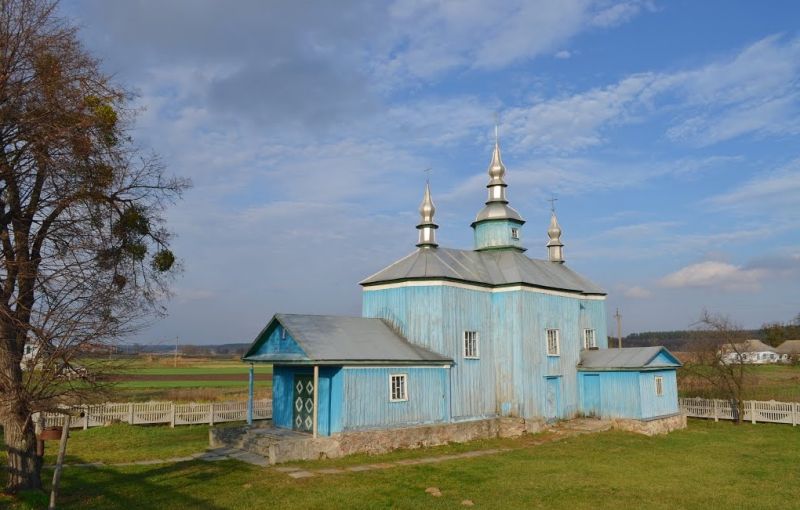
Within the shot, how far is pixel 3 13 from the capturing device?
10.6 meters

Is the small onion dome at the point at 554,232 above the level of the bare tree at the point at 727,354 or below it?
above

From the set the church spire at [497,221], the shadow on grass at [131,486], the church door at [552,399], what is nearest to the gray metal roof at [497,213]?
the church spire at [497,221]

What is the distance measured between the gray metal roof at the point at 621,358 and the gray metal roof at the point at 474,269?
3.03 meters

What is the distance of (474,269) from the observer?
24.6 metres

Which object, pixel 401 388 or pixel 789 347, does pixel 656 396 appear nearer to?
pixel 401 388

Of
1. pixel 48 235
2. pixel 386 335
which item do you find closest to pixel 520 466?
pixel 386 335

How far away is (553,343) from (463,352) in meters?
4.97

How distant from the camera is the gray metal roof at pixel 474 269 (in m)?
22.7

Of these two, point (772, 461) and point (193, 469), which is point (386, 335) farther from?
point (772, 461)

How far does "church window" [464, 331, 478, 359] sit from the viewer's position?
74.3 ft

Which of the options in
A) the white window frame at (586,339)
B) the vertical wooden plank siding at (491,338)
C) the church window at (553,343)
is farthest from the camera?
the white window frame at (586,339)

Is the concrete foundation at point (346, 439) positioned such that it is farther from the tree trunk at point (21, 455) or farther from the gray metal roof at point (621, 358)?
the tree trunk at point (21, 455)

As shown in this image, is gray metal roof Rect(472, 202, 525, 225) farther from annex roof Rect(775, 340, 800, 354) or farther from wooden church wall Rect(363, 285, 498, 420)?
annex roof Rect(775, 340, 800, 354)

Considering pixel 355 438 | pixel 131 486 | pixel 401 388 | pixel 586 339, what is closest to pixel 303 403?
pixel 355 438
